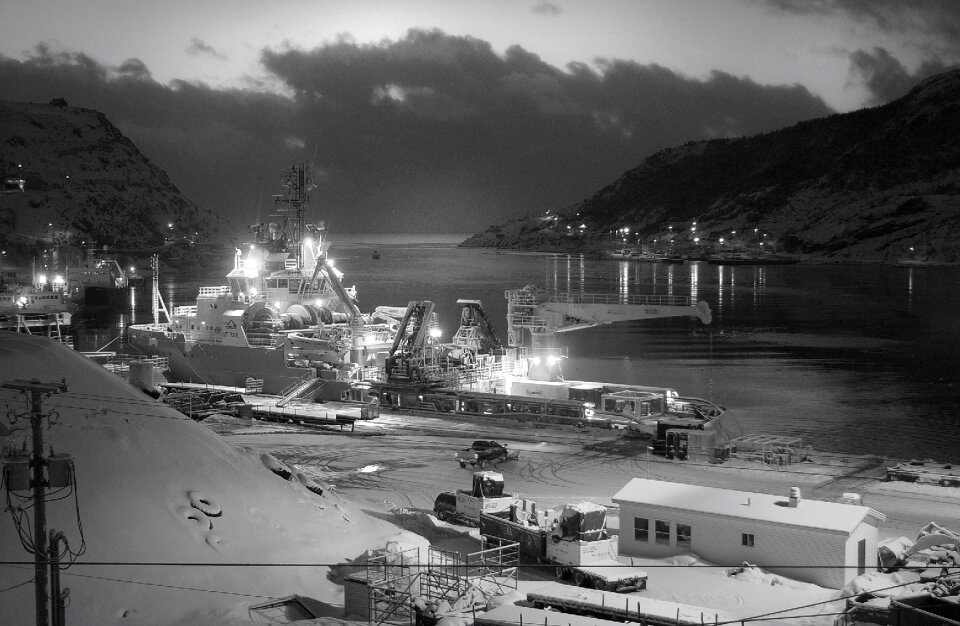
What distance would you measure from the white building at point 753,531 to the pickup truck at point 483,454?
28.5 ft

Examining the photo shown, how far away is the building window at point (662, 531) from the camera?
65.8 feet

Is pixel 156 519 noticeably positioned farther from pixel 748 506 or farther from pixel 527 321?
pixel 527 321

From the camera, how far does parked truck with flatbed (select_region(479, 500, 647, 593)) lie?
17.7 meters

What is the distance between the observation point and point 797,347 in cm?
7475

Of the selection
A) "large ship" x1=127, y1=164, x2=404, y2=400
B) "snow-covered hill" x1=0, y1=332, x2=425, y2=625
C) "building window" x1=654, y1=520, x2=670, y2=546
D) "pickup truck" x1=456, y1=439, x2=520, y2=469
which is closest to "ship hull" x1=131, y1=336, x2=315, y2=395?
"large ship" x1=127, y1=164, x2=404, y2=400

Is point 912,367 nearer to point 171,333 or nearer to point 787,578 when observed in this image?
point 171,333

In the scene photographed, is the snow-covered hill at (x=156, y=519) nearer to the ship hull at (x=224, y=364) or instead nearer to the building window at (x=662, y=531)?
the building window at (x=662, y=531)

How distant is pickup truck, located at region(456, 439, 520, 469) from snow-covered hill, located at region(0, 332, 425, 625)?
8.84 m

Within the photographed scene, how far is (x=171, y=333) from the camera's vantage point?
46.9m

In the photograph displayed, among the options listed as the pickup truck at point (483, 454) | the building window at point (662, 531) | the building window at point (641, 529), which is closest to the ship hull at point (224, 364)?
the pickup truck at point (483, 454)

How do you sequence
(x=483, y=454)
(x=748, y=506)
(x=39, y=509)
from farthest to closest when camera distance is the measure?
(x=483, y=454) < (x=748, y=506) < (x=39, y=509)

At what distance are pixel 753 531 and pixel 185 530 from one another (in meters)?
9.97

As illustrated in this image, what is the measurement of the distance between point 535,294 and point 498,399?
25.2 feet

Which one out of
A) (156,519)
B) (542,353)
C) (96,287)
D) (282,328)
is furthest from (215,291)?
(96,287)
